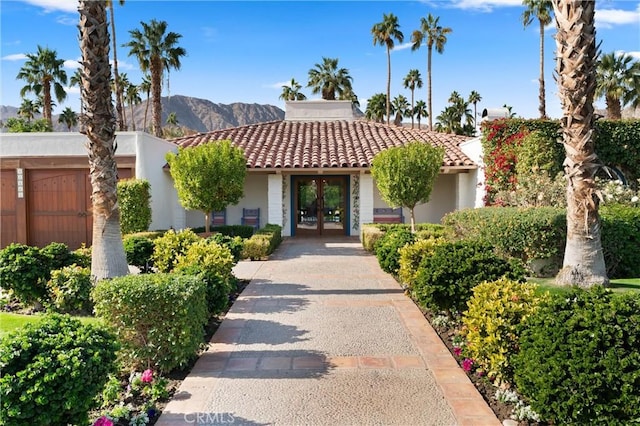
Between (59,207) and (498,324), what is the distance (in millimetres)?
16032

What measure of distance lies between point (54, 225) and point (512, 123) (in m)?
15.8

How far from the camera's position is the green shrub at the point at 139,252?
10.2 metres

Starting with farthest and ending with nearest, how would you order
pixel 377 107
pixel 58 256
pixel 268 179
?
pixel 377 107
pixel 268 179
pixel 58 256

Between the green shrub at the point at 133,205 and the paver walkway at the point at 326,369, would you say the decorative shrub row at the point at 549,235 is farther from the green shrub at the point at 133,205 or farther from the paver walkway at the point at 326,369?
the green shrub at the point at 133,205

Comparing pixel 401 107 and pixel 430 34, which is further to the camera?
pixel 401 107

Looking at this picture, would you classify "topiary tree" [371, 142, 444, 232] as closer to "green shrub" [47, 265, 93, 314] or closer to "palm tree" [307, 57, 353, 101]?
"green shrub" [47, 265, 93, 314]

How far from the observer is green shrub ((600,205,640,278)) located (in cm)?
941

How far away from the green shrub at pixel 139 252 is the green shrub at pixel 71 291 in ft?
7.67

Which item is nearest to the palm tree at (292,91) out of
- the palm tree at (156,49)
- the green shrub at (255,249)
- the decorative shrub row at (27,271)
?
the palm tree at (156,49)

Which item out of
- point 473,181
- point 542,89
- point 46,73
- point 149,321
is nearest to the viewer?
point 149,321

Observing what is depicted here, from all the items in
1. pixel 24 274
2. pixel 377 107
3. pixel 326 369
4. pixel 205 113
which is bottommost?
pixel 326 369

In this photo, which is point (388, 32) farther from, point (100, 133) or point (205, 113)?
point (205, 113)

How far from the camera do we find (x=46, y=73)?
35750mm

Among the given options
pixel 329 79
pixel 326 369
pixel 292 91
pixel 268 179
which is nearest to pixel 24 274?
pixel 326 369
